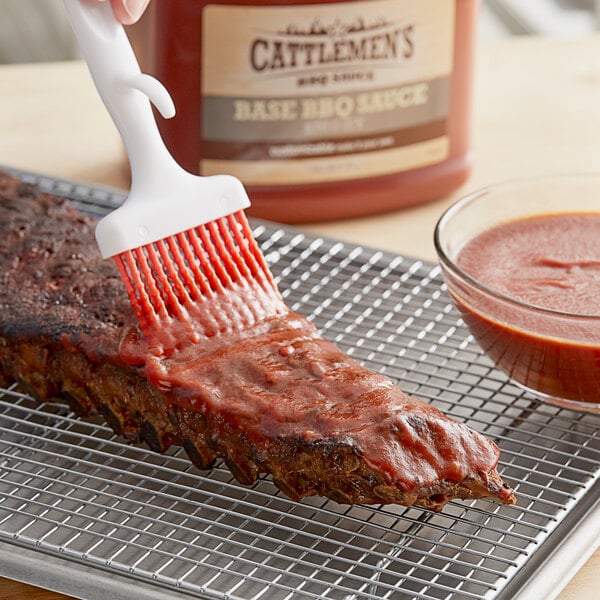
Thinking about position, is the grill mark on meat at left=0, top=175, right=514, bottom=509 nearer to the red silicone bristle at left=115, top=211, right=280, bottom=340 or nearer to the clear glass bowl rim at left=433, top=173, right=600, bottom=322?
the red silicone bristle at left=115, top=211, right=280, bottom=340

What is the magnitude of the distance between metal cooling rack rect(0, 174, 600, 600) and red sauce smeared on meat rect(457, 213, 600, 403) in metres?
0.07

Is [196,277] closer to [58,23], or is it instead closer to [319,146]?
[319,146]

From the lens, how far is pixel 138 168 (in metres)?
1.46

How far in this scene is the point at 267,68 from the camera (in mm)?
1892

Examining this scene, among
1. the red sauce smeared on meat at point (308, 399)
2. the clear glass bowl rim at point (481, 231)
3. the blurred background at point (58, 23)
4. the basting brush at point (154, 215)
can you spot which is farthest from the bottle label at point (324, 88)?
the blurred background at point (58, 23)

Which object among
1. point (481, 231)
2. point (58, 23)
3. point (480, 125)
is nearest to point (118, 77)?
point (481, 231)

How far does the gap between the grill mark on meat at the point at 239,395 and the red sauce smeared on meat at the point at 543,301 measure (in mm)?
199

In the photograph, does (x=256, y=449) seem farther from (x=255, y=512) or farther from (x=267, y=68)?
(x=267, y=68)

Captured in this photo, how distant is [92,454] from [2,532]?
180 millimetres

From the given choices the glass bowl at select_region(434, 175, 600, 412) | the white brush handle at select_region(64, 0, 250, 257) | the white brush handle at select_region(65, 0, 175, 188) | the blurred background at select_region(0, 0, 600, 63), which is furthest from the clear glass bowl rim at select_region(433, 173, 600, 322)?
the blurred background at select_region(0, 0, 600, 63)

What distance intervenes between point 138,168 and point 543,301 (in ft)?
1.70

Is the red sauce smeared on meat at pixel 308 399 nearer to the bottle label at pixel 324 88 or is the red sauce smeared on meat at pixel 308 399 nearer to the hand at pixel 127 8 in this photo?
the hand at pixel 127 8

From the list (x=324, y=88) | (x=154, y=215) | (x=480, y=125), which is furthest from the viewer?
(x=480, y=125)

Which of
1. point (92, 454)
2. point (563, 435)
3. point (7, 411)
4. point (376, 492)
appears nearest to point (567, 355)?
point (563, 435)
